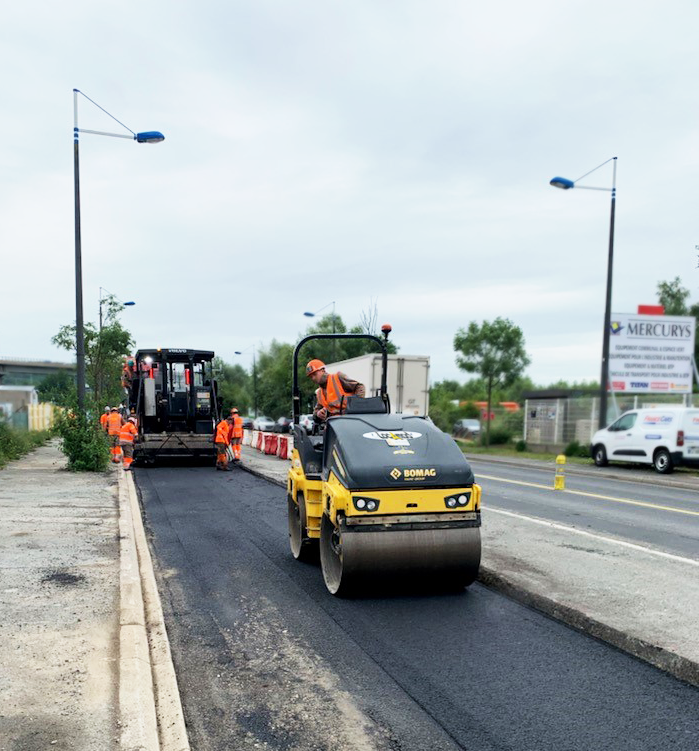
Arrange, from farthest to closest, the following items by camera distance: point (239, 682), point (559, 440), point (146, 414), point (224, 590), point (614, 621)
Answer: point (559, 440), point (146, 414), point (224, 590), point (614, 621), point (239, 682)

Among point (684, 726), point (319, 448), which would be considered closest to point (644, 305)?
point (319, 448)

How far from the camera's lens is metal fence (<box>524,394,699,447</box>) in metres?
27.6

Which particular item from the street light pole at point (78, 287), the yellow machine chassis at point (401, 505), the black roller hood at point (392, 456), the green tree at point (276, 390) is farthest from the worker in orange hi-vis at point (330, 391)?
the green tree at point (276, 390)

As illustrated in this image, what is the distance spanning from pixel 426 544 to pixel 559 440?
82.6ft

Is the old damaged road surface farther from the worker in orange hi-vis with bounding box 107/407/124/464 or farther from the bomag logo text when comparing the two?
the worker in orange hi-vis with bounding box 107/407/124/464

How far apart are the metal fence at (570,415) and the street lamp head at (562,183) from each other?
26.8 feet

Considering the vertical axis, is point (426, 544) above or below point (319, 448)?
below

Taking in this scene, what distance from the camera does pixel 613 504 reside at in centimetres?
1269

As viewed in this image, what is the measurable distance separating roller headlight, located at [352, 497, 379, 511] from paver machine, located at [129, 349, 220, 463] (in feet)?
45.2

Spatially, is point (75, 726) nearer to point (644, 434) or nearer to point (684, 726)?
point (684, 726)

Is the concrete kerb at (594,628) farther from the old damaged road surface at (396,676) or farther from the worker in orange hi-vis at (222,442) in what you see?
the worker in orange hi-vis at (222,442)

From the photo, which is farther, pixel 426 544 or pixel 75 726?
pixel 426 544

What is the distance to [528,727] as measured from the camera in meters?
3.87

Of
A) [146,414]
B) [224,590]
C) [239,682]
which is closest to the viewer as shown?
[239,682]
